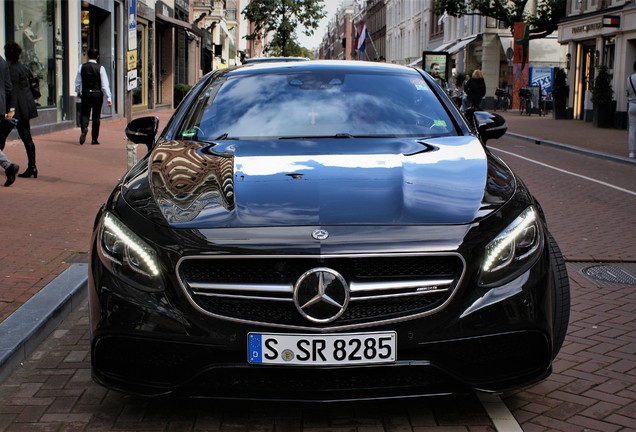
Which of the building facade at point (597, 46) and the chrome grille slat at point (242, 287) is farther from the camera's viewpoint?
the building facade at point (597, 46)

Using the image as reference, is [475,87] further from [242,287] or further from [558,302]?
[242,287]

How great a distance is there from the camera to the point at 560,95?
1339 inches

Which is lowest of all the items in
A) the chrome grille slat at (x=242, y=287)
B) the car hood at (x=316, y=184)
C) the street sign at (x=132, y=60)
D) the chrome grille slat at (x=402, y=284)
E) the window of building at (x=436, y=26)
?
the chrome grille slat at (x=242, y=287)

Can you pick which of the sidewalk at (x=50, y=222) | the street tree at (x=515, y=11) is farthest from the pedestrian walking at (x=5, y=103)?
the street tree at (x=515, y=11)

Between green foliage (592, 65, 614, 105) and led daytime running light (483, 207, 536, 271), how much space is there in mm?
24751

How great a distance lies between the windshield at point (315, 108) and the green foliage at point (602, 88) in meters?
23.2

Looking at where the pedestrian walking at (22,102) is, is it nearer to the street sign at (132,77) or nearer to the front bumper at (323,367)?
the street sign at (132,77)

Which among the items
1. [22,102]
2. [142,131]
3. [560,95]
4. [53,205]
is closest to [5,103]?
[22,102]

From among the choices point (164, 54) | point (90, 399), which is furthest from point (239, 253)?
point (164, 54)

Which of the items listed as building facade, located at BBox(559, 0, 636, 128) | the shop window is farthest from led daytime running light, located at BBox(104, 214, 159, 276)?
building facade, located at BBox(559, 0, 636, 128)

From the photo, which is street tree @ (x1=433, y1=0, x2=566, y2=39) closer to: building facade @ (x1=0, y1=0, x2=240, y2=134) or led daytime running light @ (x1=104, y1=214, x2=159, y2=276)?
building facade @ (x1=0, y1=0, x2=240, y2=134)

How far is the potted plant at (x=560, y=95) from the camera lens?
34.0 m

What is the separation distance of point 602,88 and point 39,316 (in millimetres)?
25048

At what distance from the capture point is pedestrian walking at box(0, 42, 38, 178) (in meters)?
11.3
